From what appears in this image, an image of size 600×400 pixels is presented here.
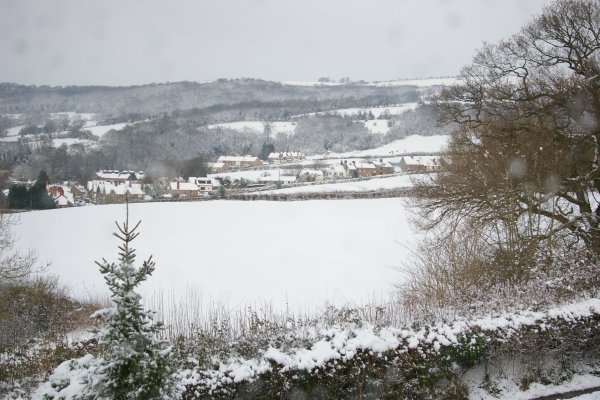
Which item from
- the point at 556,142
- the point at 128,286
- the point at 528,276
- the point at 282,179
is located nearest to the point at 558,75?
the point at 556,142

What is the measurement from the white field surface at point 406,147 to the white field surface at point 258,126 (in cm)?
3402

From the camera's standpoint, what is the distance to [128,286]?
4152 millimetres

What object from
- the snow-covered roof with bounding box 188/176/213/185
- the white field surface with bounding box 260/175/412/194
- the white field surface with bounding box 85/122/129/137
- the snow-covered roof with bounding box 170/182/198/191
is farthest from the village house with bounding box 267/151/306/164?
the white field surface with bounding box 85/122/129/137

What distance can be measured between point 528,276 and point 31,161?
104 m

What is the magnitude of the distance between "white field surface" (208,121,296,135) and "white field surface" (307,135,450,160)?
3402cm

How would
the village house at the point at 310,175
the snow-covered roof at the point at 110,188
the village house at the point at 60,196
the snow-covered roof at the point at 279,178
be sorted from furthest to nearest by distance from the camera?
the village house at the point at 310,175 → the snow-covered roof at the point at 279,178 → the snow-covered roof at the point at 110,188 → the village house at the point at 60,196

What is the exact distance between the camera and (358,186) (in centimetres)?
5166

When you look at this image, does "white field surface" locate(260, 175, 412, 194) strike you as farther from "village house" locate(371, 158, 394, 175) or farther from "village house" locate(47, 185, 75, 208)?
"village house" locate(47, 185, 75, 208)

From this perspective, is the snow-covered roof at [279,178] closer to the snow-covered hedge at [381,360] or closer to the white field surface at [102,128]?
the snow-covered hedge at [381,360]

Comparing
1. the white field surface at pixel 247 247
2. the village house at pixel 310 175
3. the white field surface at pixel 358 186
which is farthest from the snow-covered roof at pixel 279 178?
the white field surface at pixel 247 247

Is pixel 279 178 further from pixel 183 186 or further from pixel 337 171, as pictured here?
pixel 183 186

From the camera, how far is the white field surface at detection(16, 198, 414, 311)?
17922mm

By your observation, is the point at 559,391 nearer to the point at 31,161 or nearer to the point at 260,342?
the point at 260,342

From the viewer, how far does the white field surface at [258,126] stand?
146 metres
